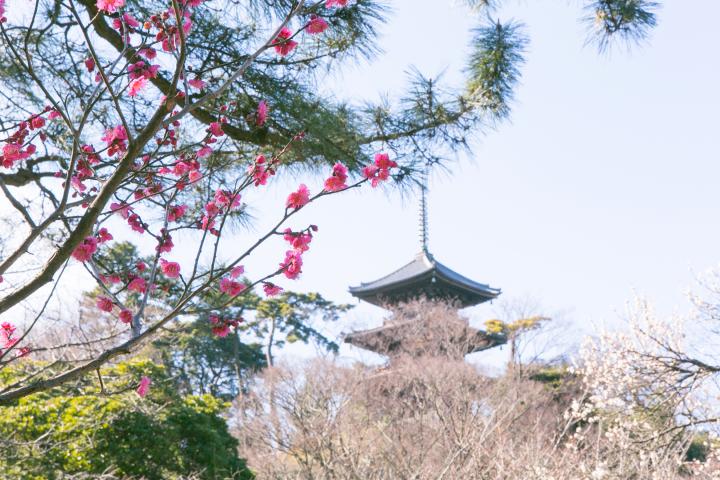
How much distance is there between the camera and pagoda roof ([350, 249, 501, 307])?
1691 cm

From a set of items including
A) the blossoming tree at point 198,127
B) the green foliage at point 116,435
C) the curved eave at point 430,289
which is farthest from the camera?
the curved eave at point 430,289

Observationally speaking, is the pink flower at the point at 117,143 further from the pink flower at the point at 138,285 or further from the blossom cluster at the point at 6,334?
the blossom cluster at the point at 6,334

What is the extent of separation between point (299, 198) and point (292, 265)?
0.54ft

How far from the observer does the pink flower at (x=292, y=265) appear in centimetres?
173

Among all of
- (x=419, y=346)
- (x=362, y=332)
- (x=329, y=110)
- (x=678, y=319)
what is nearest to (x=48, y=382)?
(x=329, y=110)

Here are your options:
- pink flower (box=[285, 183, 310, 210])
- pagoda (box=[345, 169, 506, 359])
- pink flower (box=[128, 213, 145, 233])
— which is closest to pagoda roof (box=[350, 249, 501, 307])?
pagoda (box=[345, 169, 506, 359])

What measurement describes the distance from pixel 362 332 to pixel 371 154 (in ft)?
43.3

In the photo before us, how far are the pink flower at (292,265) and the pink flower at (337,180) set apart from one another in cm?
18

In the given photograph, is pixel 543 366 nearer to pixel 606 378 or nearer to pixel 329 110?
pixel 606 378

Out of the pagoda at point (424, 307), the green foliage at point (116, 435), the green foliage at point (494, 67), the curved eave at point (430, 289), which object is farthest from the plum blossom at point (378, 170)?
the curved eave at point (430, 289)

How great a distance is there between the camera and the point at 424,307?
50.4 ft

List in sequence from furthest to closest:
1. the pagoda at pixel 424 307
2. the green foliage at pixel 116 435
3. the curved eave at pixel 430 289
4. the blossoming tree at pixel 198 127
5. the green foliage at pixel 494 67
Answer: the curved eave at pixel 430 289 → the pagoda at pixel 424 307 → the green foliage at pixel 116 435 → the green foliage at pixel 494 67 → the blossoming tree at pixel 198 127

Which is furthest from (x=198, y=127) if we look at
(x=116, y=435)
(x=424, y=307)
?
(x=424, y=307)

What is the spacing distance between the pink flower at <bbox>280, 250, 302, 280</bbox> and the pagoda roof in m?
14.9
